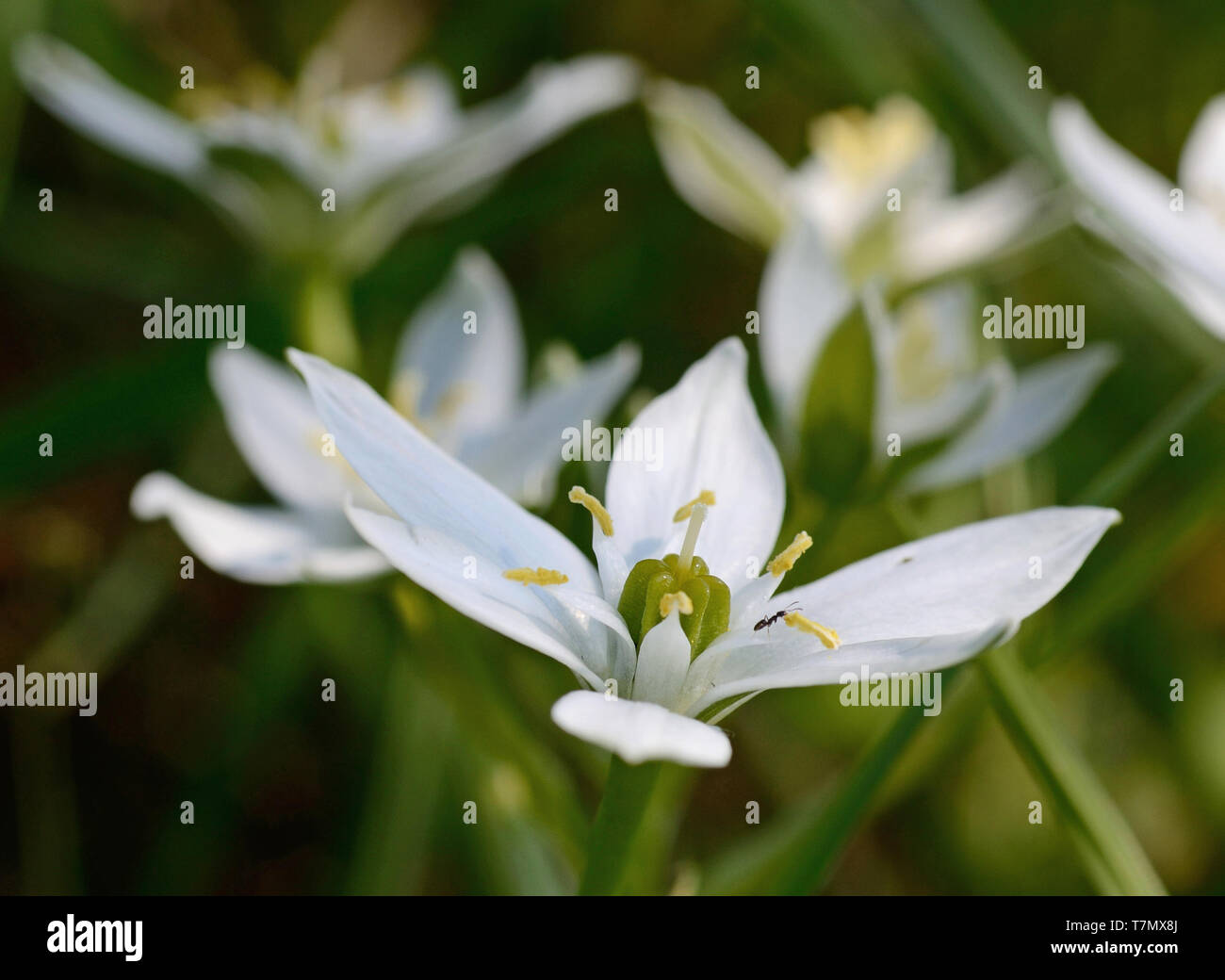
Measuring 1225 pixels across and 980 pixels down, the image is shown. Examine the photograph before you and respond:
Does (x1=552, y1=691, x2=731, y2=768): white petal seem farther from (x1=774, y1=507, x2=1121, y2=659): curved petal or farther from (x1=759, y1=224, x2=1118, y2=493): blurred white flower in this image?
(x1=759, y1=224, x2=1118, y2=493): blurred white flower

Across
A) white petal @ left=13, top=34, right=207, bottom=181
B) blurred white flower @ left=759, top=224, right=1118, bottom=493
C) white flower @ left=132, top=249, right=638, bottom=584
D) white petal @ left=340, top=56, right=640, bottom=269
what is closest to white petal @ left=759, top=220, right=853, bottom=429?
blurred white flower @ left=759, top=224, right=1118, bottom=493

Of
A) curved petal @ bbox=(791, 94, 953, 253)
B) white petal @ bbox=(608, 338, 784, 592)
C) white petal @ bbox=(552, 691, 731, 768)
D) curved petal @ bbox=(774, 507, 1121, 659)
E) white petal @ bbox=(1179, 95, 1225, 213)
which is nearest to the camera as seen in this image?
white petal @ bbox=(552, 691, 731, 768)

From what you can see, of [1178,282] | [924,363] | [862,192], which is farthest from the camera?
[862,192]

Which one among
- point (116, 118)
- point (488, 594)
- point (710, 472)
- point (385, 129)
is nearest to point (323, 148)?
point (385, 129)

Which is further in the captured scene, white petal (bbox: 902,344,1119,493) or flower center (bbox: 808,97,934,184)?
flower center (bbox: 808,97,934,184)

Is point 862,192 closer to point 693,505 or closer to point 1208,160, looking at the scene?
point 1208,160

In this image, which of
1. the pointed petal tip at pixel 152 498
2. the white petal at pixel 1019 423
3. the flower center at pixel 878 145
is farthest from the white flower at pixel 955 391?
the pointed petal tip at pixel 152 498
